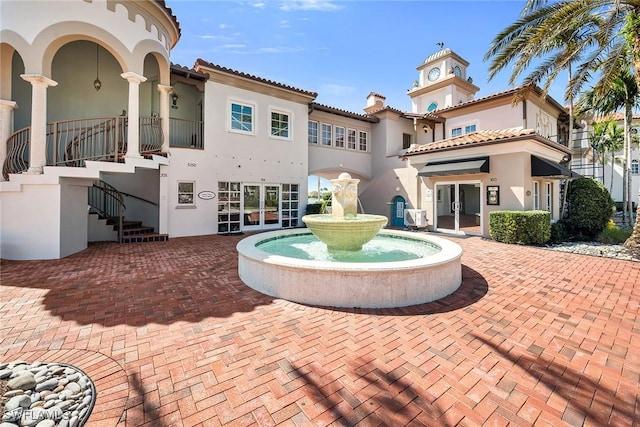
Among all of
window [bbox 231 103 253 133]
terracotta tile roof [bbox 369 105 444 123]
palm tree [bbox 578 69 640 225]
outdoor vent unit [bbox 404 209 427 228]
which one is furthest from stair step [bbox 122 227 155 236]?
palm tree [bbox 578 69 640 225]

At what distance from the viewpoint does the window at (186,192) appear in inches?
516

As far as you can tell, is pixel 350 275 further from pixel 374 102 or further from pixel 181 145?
pixel 374 102

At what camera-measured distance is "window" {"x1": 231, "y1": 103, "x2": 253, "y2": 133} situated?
566 inches

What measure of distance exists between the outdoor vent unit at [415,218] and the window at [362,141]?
6534mm

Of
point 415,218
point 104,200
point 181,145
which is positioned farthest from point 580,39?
point 104,200

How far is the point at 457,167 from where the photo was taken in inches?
543

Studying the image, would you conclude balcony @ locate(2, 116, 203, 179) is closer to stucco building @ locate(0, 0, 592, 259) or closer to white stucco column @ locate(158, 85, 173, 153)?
stucco building @ locate(0, 0, 592, 259)

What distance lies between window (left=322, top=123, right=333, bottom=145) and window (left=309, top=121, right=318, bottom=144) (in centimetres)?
58

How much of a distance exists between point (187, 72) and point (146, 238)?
7.64m

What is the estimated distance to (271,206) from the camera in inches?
625

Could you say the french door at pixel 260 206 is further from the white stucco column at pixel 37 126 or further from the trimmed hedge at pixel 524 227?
the trimmed hedge at pixel 524 227

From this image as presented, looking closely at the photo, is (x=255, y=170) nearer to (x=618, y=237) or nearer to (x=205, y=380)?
(x=205, y=380)

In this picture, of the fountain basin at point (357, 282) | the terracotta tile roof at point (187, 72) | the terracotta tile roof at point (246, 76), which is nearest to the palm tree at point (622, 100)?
the terracotta tile roof at point (246, 76)

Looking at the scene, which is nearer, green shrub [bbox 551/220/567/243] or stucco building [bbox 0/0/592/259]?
stucco building [bbox 0/0/592/259]
